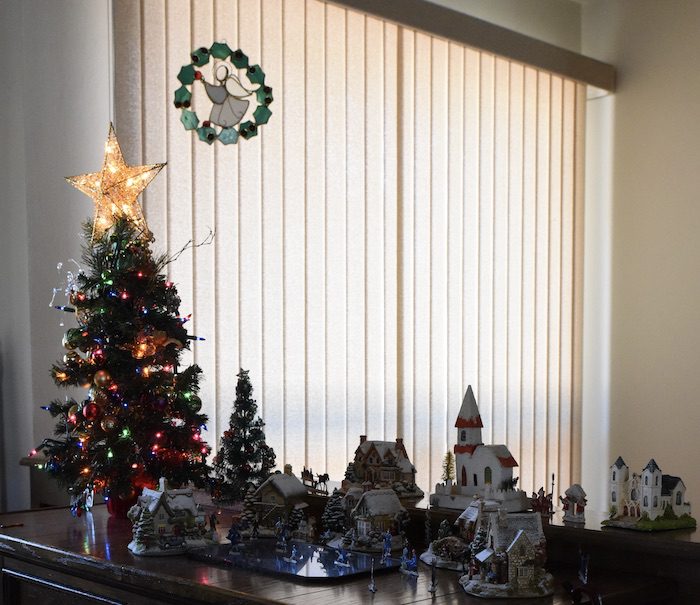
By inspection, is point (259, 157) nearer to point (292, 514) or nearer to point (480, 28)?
point (480, 28)

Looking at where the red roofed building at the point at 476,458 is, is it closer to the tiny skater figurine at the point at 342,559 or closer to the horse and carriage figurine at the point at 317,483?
the tiny skater figurine at the point at 342,559

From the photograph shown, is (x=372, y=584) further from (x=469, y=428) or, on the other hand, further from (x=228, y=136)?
(x=228, y=136)

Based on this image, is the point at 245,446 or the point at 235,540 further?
the point at 245,446

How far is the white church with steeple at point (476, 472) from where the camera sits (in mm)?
2203

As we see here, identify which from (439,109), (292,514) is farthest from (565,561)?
(439,109)

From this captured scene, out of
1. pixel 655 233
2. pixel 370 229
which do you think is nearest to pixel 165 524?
pixel 370 229

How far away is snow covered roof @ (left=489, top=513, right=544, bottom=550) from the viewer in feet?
6.12

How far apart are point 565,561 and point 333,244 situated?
2495 mm

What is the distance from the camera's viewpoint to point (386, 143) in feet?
15.4

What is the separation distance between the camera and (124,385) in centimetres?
280

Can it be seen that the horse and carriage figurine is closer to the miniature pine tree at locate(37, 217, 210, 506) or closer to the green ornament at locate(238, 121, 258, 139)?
the miniature pine tree at locate(37, 217, 210, 506)

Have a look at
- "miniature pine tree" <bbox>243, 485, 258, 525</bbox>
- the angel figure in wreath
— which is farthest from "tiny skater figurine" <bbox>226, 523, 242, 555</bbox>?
the angel figure in wreath

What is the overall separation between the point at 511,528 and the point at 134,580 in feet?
2.61

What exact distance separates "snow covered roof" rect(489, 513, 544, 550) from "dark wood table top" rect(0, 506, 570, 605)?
0.11 meters
